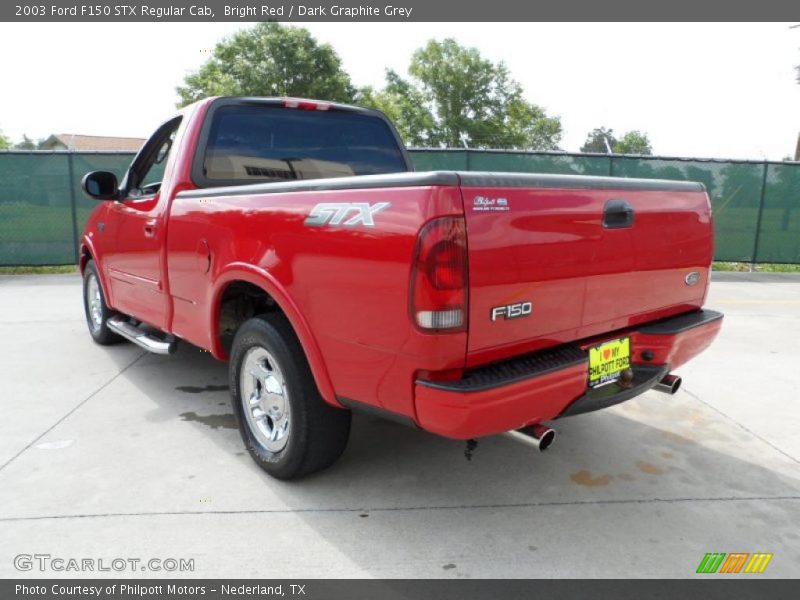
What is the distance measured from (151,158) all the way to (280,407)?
263 centimetres

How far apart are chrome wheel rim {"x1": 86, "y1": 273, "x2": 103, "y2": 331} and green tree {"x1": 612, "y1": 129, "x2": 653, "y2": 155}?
93041 millimetres

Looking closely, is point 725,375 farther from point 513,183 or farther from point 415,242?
point 415,242

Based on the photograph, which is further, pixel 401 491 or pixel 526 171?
pixel 526 171

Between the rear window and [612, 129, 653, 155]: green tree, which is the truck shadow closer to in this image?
the rear window

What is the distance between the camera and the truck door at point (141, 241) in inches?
156

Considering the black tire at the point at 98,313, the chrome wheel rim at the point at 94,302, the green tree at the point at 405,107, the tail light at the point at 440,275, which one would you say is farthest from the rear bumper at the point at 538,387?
the green tree at the point at 405,107

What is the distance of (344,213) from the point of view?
7.94ft

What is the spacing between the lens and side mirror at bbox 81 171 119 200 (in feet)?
14.5

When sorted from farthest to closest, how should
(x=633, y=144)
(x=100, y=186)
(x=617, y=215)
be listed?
(x=633, y=144) → (x=100, y=186) → (x=617, y=215)

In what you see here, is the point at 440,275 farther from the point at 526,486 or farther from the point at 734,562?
the point at 734,562

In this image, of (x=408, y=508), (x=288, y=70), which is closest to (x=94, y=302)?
(x=408, y=508)

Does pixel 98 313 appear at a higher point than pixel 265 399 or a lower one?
lower

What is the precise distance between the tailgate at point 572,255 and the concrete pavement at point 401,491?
85 cm

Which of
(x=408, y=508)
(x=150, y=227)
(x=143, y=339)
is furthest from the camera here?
(x=143, y=339)
